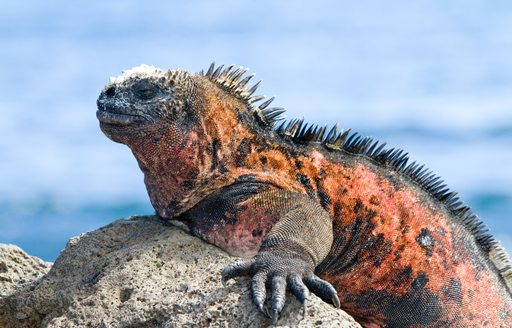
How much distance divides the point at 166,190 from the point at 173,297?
3.92 feet

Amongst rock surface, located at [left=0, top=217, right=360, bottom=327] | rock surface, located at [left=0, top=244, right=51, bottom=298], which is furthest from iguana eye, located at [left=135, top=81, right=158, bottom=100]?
rock surface, located at [left=0, top=244, right=51, bottom=298]

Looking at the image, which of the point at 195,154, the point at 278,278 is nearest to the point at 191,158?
the point at 195,154

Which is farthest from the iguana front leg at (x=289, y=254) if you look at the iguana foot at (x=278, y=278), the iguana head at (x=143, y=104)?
the iguana head at (x=143, y=104)

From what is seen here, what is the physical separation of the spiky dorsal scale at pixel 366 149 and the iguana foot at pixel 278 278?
1408mm

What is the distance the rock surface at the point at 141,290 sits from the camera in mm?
5266

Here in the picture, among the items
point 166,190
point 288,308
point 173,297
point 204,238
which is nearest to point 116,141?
point 166,190

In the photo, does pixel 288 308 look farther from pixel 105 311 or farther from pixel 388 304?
pixel 388 304

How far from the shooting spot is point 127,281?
19.2 ft

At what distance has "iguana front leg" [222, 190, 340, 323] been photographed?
5.22m

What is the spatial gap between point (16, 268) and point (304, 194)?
252 centimetres

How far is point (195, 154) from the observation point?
643 cm

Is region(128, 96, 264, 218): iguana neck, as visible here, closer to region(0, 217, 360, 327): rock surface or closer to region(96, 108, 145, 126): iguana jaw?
region(96, 108, 145, 126): iguana jaw

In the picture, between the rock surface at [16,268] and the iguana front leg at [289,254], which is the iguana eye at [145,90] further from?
the rock surface at [16,268]

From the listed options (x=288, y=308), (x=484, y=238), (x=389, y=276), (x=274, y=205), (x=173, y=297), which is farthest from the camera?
(x=484, y=238)
